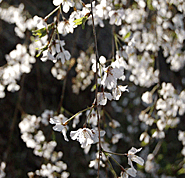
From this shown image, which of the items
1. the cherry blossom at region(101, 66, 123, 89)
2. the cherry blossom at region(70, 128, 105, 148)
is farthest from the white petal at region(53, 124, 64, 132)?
the cherry blossom at region(101, 66, 123, 89)

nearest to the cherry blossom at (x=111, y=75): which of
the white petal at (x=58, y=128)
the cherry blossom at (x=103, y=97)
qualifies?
the cherry blossom at (x=103, y=97)

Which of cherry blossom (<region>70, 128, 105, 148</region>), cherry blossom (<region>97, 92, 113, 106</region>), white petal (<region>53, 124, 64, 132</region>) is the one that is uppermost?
cherry blossom (<region>97, 92, 113, 106</region>)

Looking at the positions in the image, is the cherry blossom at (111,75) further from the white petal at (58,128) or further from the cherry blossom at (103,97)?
the white petal at (58,128)

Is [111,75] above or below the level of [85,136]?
above

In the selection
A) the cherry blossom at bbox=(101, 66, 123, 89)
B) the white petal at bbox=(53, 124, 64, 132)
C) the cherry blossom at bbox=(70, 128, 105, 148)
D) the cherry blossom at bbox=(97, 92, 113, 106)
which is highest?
the cherry blossom at bbox=(101, 66, 123, 89)

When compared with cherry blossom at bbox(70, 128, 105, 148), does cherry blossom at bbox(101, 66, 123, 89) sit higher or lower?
higher

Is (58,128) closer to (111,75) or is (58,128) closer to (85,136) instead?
(85,136)

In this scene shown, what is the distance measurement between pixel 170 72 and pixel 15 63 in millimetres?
2684

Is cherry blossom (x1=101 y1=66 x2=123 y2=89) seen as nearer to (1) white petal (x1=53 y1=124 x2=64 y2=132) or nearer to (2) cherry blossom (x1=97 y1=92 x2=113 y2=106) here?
(2) cherry blossom (x1=97 y1=92 x2=113 y2=106)

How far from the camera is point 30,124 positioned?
156cm

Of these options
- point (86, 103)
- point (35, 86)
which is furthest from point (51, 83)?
point (86, 103)

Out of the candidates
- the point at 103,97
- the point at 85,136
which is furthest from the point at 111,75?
the point at 85,136

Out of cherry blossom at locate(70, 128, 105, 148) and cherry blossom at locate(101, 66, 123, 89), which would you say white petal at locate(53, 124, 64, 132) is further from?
cherry blossom at locate(101, 66, 123, 89)

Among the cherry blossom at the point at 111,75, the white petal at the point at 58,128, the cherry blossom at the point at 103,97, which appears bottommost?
the white petal at the point at 58,128
